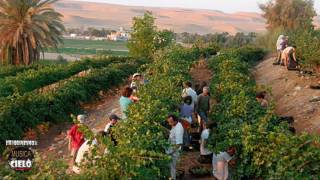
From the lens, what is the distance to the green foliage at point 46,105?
13852mm

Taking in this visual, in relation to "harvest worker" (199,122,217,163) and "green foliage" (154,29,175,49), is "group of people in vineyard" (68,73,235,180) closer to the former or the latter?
"harvest worker" (199,122,217,163)

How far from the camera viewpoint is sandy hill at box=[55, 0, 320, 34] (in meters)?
158

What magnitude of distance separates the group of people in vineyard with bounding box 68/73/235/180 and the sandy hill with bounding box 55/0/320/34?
13518cm

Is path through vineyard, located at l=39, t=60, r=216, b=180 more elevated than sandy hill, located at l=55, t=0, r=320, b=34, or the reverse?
path through vineyard, located at l=39, t=60, r=216, b=180

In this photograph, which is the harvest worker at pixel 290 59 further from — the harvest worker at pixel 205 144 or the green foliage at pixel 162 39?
the green foliage at pixel 162 39

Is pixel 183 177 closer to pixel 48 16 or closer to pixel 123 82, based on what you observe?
pixel 123 82

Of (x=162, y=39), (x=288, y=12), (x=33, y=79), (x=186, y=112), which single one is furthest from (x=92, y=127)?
(x=288, y=12)

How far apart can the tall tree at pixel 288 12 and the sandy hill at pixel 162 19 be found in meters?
93.6

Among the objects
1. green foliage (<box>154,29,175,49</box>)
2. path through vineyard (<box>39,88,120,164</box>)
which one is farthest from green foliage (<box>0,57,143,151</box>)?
green foliage (<box>154,29,175,49</box>)

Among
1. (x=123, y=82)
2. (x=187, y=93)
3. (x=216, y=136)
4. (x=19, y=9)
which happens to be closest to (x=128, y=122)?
(x=216, y=136)

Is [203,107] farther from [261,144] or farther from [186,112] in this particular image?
[261,144]

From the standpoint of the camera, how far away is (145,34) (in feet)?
116

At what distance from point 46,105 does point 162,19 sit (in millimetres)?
161232

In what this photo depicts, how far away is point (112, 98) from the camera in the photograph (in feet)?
70.2
